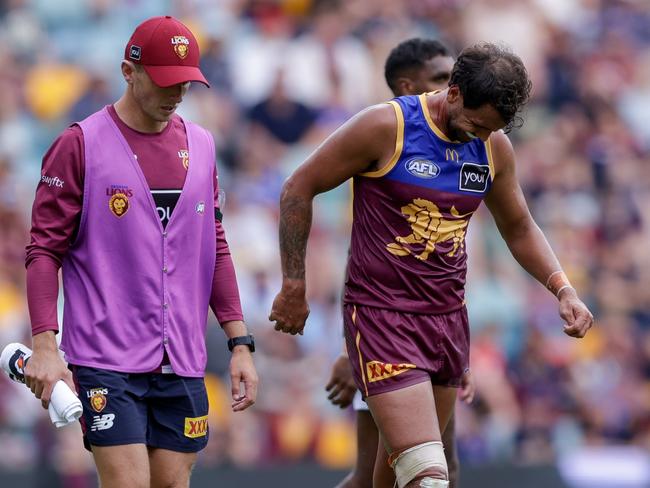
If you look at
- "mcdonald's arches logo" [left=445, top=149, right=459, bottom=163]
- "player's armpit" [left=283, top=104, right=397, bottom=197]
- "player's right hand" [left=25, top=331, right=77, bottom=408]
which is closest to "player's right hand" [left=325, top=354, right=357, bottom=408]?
"player's armpit" [left=283, top=104, right=397, bottom=197]

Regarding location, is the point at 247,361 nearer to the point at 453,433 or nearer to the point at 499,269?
the point at 453,433

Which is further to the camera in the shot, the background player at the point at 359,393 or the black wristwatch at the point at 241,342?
the background player at the point at 359,393

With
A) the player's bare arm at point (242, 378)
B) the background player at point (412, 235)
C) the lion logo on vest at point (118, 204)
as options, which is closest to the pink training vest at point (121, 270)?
the lion logo on vest at point (118, 204)

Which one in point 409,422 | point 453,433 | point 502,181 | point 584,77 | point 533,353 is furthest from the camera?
point 584,77

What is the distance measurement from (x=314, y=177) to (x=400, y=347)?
913 millimetres

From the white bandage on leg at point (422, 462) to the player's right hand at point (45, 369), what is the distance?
1569mm

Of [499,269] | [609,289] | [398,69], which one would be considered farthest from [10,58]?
[398,69]

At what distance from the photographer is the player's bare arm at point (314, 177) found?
20.4 feet

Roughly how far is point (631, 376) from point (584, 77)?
13.8 ft

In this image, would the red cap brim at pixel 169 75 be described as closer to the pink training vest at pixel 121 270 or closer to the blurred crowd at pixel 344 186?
the pink training vest at pixel 121 270

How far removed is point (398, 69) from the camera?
7.45m

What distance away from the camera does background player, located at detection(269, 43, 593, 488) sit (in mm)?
6141

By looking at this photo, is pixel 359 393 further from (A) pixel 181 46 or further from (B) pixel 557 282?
(A) pixel 181 46

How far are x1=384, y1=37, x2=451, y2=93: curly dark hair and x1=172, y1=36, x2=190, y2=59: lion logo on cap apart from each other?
5.67 ft
